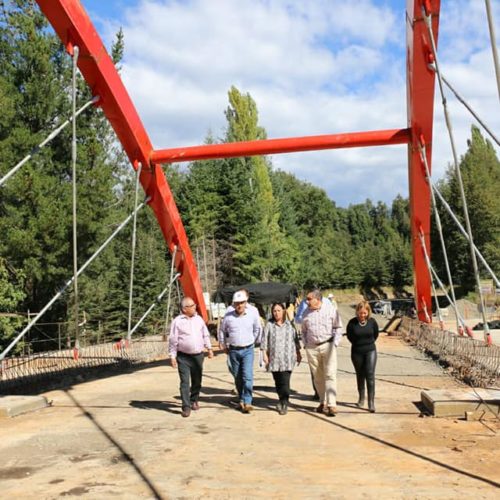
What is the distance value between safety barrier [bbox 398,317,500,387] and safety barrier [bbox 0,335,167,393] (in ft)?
19.4

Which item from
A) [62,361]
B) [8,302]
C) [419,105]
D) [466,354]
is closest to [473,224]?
[8,302]

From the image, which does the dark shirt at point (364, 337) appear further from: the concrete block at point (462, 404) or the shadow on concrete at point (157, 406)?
the shadow on concrete at point (157, 406)

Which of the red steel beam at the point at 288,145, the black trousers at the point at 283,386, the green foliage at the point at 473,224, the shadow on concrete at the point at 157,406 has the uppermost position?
the green foliage at the point at 473,224

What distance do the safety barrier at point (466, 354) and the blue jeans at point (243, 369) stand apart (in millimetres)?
3495

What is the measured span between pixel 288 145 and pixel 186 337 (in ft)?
16.6

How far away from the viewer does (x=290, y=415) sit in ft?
23.6

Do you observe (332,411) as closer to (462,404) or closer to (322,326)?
(322,326)

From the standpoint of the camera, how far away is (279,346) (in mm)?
7406

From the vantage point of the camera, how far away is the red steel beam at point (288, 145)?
11047 millimetres

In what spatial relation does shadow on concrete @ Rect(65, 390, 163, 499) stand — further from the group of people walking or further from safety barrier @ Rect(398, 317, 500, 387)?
safety barrier @ Rect(398, 317, 500, 387)

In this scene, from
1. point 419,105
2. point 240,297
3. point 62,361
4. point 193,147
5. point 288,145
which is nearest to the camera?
point 240,297

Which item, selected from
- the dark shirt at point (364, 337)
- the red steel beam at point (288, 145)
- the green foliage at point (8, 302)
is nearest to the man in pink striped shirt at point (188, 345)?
the dark shirt at point (364, 337)

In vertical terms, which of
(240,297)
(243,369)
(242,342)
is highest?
(240,297)

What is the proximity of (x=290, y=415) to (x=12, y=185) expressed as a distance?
14906 mm
